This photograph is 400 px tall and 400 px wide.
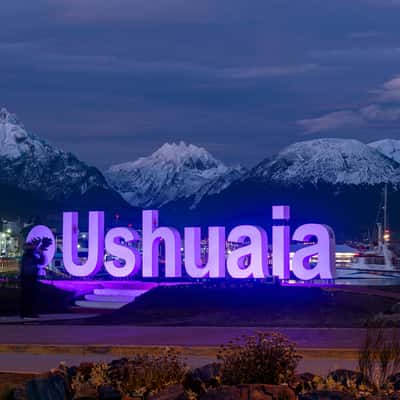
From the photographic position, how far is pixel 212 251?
46906mm

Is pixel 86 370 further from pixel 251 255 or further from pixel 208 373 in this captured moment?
pixel 251 255

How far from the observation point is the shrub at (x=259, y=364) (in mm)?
12539

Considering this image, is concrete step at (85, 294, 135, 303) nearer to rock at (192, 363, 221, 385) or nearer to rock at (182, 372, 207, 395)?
rock at (192, 363, 221, 385)

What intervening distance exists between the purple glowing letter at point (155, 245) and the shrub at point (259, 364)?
33.9 m

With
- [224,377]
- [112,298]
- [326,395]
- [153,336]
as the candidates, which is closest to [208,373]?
[224,377]

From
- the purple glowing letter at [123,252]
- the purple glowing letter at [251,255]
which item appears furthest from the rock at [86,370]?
the purple glowing letter at [123,252]

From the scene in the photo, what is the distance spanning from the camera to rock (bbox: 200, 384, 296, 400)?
10.9 meters

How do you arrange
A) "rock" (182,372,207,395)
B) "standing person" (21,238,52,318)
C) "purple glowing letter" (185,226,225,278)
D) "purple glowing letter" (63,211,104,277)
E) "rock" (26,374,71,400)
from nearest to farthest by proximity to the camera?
"rock" (26,374,71,400)
"rock" (182,372,207,395)
"standing person" (21,238,52,318)
"purple glowing letter" (185,226,225,278)
"purple glowing letter" (63,211,104,277)

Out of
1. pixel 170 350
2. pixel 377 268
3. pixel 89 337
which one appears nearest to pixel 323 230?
pixel 89 337

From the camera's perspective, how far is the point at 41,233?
50.6 meters

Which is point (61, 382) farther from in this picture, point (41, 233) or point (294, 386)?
point (41, 233)

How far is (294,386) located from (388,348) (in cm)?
173

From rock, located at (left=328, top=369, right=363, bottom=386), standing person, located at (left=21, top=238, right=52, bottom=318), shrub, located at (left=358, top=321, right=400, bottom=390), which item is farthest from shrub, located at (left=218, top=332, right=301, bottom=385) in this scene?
standing person, located at (left=21, top=238, right=52, bottom=318)

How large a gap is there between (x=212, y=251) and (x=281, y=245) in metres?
3.48
